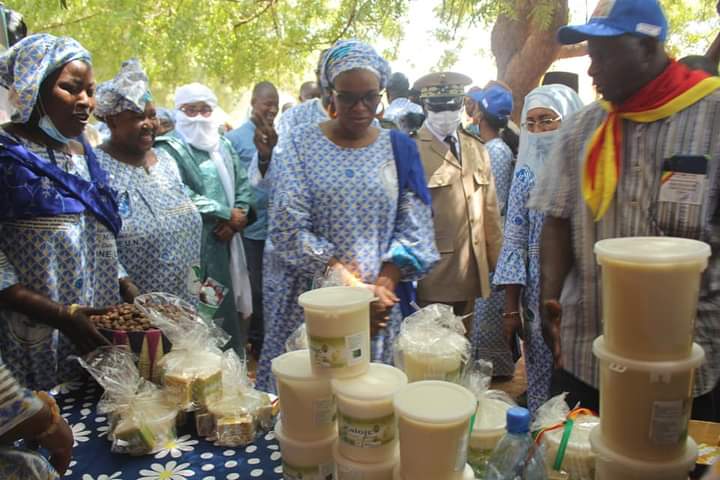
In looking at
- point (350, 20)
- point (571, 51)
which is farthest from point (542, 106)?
point (571, 51)

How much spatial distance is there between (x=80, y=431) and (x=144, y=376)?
25 cm

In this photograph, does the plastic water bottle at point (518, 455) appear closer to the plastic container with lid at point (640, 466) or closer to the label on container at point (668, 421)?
the plastic container with lid at point (640, 466)

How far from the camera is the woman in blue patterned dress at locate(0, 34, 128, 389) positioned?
210 cm

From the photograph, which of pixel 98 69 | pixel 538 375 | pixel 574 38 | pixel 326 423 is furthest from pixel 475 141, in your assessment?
pixel 98 69

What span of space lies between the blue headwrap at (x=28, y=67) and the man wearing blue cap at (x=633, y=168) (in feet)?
6.59

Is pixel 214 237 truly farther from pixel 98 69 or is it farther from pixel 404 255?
pixel 98 69

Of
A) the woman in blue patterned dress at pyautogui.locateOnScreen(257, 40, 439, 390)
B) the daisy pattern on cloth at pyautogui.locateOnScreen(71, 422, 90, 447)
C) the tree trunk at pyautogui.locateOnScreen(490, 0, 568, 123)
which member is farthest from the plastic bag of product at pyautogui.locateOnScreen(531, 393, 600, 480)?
the tree trunk at pyautogui.locateOnScreen(490, 0, 568, 123)

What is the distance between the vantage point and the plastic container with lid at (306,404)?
4.63ft

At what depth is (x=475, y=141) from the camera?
13.2ft

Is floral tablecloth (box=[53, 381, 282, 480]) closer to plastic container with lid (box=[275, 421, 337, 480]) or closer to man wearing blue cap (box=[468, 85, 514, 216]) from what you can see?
plastic container with lid (box=[275, 421, 337, 480])

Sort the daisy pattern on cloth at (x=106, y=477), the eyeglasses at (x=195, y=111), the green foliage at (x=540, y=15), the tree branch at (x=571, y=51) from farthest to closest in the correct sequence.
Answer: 1. the tree branch at (x=571, y=51)
2. the eyeglasses at (x=195, y=111)
3. the green foliage at (x=540, y=15)
4. the daisy pattern on cloth at (x=106, y=477)

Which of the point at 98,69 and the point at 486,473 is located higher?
the point at 98,69

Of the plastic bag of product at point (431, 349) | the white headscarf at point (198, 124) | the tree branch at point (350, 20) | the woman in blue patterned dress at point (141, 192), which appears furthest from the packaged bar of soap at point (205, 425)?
the white headscarf at point (198, 124)

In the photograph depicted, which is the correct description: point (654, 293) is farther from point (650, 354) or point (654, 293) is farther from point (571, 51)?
point (571, 51)
